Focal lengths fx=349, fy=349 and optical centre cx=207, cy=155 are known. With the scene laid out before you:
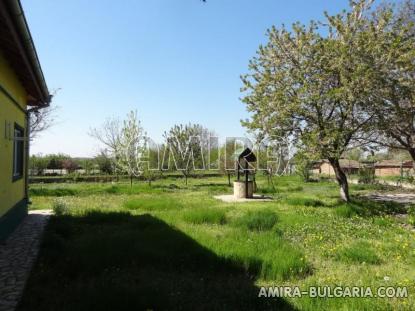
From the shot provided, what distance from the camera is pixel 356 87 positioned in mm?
12172

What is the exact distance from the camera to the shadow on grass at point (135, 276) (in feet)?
13.0

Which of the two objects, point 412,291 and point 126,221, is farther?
point 126,221

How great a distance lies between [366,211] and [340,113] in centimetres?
415

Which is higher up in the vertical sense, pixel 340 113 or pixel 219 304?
pixel 340 113

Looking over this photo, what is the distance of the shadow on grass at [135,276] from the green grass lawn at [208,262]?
14 mm

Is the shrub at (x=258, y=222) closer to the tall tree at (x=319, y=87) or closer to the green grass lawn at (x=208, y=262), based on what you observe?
the green grass lawn at (x=208, y=262)

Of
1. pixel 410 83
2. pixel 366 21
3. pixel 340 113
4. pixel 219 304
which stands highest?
pixel 366 21

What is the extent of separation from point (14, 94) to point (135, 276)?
19.5 ft

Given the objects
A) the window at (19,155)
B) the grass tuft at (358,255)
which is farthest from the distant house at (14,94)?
the grass tuft at (358,255)

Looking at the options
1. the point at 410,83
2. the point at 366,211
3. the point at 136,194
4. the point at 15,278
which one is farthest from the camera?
the point at 136,194

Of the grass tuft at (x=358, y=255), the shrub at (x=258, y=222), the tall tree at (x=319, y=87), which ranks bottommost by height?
the grass tuft at (x=358, y=255)

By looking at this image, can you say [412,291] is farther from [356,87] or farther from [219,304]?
[356,87]

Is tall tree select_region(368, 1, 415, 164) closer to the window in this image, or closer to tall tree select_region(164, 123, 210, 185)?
the window

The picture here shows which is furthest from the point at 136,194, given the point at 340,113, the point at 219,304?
the point at 219,304
